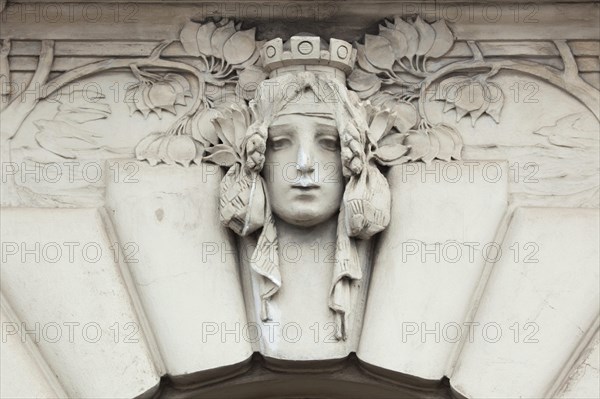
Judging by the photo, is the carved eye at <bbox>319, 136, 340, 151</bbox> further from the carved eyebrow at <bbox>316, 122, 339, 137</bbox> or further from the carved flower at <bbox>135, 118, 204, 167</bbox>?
the carved flower at <bbox>135, 118, 204, 167</bbox>

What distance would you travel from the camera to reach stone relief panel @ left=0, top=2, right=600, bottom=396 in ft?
22.1

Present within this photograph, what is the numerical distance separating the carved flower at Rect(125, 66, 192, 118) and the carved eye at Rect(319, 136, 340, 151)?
0.59 metres

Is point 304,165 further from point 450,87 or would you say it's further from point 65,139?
point 65,139

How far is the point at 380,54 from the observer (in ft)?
23.1

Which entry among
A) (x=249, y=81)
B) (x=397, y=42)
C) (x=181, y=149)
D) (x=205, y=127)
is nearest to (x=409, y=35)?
(x=397, y=42)

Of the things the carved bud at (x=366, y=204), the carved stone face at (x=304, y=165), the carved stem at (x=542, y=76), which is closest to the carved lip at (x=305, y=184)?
the carved stone face at (x=304, y=165)

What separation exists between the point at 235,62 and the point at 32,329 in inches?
49.3

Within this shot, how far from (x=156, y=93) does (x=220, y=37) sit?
319mm

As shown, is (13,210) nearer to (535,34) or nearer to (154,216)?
(154,216)

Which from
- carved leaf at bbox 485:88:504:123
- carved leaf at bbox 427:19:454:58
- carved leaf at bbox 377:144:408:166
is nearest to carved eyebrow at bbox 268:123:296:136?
carved leaf at bbox 377:144:408:166

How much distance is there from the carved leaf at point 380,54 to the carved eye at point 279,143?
499 mm

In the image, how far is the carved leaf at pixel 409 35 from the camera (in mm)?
7066

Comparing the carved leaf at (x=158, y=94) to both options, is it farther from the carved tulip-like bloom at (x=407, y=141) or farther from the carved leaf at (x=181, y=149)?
the carved tulip-like bloom at (x=407, y=141)

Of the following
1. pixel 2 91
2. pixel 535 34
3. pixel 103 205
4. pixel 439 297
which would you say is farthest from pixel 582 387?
pixel 2 91
